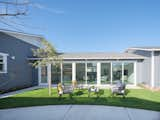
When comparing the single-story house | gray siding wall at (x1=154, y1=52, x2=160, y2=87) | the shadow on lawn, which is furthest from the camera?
the single-story house

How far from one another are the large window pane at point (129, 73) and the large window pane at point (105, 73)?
5.18 feet

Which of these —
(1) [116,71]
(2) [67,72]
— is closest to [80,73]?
(2) [67,72]

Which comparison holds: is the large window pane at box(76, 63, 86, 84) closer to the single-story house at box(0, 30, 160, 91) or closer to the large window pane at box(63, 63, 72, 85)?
the single-story house at box(0, 30, 160, 91)

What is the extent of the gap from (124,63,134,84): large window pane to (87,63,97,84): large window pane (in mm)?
2986

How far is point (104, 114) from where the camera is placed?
6742 mm

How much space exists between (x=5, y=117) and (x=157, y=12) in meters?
20.4

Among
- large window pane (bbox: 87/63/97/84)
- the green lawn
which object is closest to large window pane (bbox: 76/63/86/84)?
large window pane (bbox: 87/63/97/84)

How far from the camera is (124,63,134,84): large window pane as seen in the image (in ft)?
54.1

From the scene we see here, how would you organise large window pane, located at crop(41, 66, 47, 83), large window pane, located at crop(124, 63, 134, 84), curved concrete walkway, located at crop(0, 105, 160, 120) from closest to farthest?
curved concrete walkway, located at crop(0, 105, 160, 120) < large window pane, located at crop(124, 63, 134, 84) < large window pane, located at crop(41, 66, 47, 83)

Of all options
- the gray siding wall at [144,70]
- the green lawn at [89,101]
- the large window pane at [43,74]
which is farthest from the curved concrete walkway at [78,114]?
the large window pane at [43,74]

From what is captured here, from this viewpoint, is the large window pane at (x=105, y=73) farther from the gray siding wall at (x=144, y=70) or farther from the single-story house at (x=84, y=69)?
the gray siding wall at (x=144, y=70)

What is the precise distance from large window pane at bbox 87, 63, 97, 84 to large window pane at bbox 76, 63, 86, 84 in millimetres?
513

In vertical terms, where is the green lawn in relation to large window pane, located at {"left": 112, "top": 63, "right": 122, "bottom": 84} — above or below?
below

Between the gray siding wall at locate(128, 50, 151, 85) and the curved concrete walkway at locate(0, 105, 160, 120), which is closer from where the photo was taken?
the curved concrete walkway at locate(0, 105, 160, 120)
